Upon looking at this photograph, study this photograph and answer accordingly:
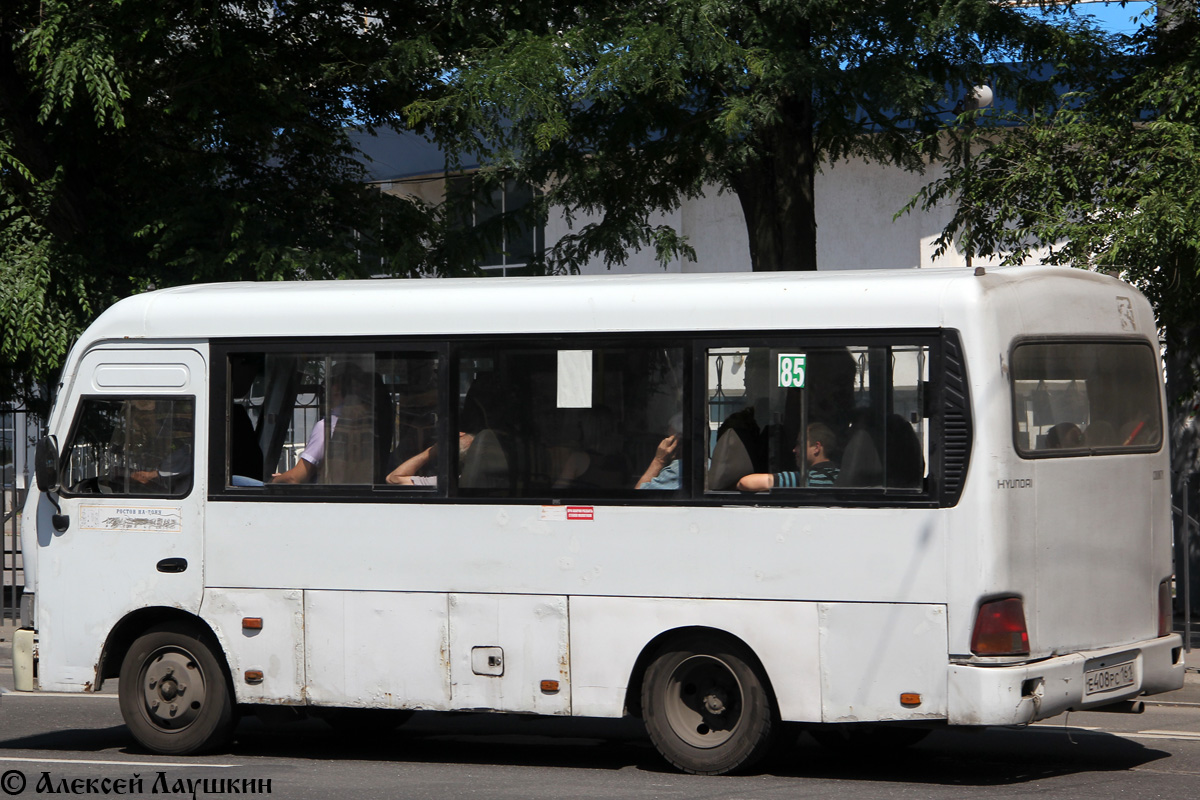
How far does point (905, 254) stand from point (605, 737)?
61.0 feet

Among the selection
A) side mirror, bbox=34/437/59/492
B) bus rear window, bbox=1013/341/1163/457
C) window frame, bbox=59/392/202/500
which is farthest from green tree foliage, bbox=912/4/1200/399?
side mirror, bbox=34/437/59/492

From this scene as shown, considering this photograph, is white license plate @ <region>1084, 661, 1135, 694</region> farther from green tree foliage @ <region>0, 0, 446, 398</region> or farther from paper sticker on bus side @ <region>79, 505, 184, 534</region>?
green tree foliage @ <region>0, 0, 446, 398</region>

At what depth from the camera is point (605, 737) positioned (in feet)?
33.7

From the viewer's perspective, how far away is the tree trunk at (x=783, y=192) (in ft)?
47.6

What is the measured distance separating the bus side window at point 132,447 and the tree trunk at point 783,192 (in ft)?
21.6

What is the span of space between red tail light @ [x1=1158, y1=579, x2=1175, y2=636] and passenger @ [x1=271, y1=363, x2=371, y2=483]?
182 inches

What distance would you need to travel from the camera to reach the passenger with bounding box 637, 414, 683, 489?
8570mm

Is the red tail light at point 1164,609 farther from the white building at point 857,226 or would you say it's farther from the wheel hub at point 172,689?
the white building at point 857,226

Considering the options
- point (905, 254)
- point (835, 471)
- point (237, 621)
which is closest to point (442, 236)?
point (237, 621)

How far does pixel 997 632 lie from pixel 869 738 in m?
2.00

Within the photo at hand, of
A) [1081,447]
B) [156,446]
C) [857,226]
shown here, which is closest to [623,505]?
[1081,447]

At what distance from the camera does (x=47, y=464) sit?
31.5 ft

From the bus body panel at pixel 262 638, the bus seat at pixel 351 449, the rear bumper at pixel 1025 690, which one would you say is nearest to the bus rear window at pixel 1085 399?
the rear bumper at pixel 1025 690

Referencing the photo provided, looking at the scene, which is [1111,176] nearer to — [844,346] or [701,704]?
[844,346]
